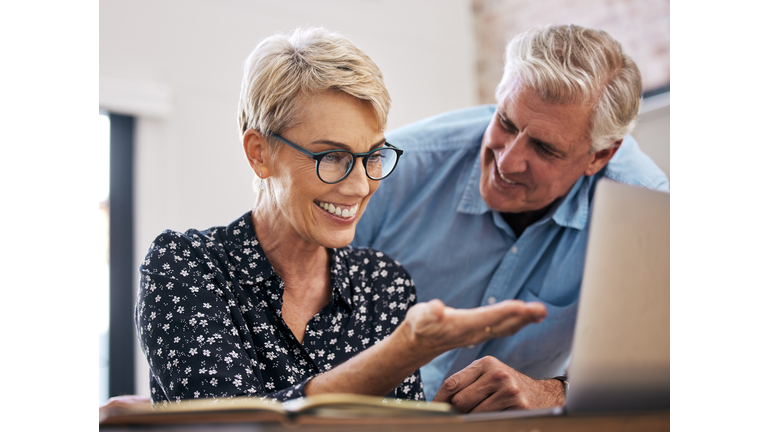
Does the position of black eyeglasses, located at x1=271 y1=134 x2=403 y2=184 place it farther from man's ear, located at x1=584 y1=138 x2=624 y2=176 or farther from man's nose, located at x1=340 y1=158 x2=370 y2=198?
man's ear, located at x1=584 y1=138 x2=624 y2=176

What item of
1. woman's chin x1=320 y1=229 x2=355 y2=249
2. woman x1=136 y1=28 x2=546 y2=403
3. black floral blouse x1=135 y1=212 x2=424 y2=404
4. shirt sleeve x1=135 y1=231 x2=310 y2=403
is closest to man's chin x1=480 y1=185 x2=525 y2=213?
black floral blouse x1=135 y1=212 x2=424 y2=404

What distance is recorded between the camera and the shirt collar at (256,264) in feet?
3.40

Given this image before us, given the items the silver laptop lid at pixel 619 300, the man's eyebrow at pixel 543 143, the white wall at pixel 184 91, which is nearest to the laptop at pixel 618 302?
the silver laptop lid at pixel 619 300

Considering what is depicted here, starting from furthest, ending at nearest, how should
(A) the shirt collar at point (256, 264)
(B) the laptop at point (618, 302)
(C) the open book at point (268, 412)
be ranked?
(A) the shirt collar at point (256, 264) → (B) the laptop at point (618, 302) → (C) the open book at point (268, 412)

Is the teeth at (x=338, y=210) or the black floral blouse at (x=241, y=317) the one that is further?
the teeth at (x=338, y=210)

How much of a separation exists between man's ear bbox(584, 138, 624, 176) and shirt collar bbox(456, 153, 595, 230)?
0.20 ft

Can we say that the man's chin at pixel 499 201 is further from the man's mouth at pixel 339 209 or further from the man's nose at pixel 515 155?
the man's mouth at pixel 339 209

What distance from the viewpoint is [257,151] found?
3.47ft

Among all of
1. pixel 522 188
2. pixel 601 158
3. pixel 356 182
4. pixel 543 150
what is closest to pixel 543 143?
pixel 543 150

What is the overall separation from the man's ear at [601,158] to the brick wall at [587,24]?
1.58m

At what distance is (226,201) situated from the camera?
255 cm

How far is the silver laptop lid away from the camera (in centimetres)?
62

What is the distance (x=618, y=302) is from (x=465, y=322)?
0.64 feet
